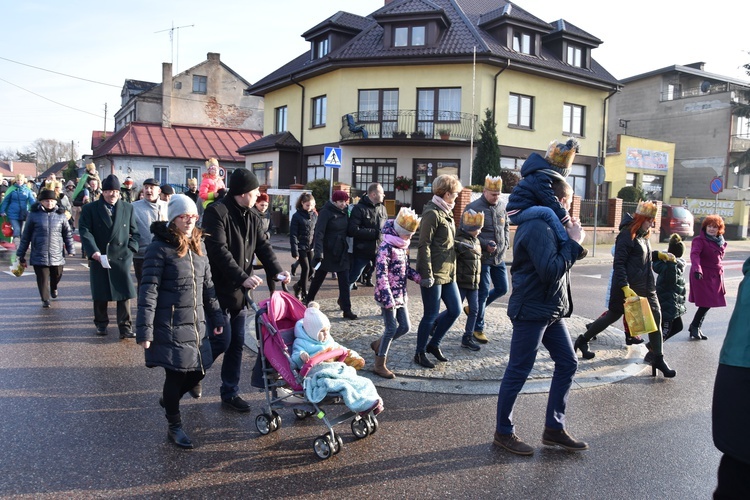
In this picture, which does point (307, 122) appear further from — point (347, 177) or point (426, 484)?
point (426, 484)

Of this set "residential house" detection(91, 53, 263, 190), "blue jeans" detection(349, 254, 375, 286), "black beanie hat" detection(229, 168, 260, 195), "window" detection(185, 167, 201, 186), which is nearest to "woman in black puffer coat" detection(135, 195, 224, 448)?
"black beanie hat" detection(229, 168, 260, 195)

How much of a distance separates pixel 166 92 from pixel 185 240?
139ft

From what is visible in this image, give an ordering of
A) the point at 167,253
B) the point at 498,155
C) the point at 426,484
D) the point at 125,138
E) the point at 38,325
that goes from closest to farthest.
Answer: the point at 426,484
the point at 167,253
the point at 38,325
the point at 498,155
the point at 125,138

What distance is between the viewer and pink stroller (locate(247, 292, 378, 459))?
4184mm

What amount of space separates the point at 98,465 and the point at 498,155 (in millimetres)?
22319

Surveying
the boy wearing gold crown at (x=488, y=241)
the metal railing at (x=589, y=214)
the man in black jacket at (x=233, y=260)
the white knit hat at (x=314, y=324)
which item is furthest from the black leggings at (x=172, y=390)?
the metal railing at (x=589, y=214)

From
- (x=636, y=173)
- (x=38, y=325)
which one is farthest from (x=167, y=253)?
(x=636, y=173)

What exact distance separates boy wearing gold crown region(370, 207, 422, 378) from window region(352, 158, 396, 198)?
19.5 m

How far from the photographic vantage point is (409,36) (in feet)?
83.3

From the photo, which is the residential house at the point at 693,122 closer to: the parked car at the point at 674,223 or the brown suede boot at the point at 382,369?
the parked car at the point at 674,223

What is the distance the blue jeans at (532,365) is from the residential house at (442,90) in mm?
20009

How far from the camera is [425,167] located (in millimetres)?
25219

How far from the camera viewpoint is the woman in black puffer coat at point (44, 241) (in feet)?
29.5

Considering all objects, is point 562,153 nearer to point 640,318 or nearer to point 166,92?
point 640,318
